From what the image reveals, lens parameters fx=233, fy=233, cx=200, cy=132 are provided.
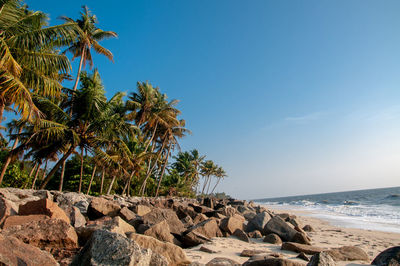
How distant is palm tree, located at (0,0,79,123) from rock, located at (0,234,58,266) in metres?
7.42

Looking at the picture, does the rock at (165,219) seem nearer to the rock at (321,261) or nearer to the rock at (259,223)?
the rock at (259,223)

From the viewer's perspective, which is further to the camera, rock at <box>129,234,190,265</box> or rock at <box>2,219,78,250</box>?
rock at <box>129,234,190,265</box>

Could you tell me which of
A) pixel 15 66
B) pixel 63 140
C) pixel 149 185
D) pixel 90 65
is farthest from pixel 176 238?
pixel 149 185

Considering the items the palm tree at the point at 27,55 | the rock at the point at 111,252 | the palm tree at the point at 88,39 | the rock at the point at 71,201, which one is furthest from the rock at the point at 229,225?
the palm tree at the point at 88,39

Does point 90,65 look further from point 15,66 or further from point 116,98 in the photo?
point 15,66

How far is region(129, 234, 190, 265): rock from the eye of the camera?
3.31m

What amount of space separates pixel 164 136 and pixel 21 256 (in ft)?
82.9

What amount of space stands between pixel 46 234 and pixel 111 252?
144 centimetres

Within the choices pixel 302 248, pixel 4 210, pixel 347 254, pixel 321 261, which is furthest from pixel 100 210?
pixel 347 254

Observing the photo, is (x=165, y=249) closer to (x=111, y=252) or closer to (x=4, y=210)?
(x=111, y=252)

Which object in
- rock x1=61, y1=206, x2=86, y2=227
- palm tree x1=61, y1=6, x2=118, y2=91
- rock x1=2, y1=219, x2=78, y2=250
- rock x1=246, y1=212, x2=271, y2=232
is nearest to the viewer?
rock x1=2, y1=219, x2=78, y2=250

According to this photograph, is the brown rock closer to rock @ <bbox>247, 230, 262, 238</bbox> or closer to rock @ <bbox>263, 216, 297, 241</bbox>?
rock @ <bbox>247, 230, 262, 238</bbox>

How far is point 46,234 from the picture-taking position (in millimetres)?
2910

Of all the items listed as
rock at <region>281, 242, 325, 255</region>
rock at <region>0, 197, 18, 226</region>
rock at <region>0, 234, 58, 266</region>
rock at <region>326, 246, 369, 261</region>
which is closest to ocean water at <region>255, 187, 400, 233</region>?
rock at <region>326, 246, 369, 261</region>
